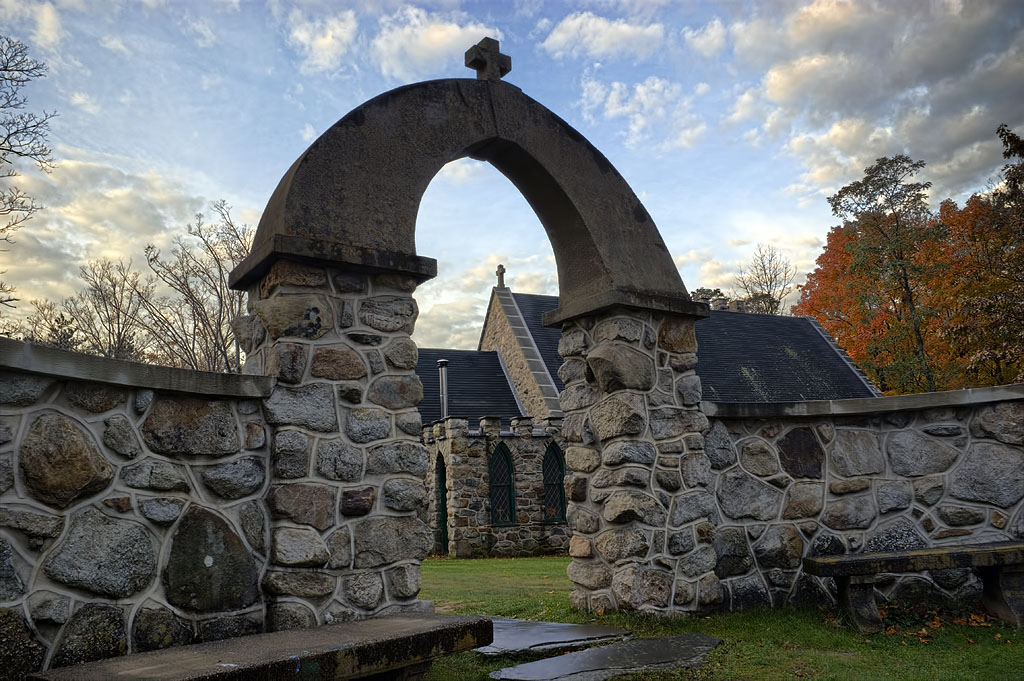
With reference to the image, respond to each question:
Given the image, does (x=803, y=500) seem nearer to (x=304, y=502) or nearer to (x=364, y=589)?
(x=364, y=589)

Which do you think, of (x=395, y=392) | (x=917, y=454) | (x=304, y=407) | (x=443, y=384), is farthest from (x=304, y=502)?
(x=443, y=384)

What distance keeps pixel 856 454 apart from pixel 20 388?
209 inches

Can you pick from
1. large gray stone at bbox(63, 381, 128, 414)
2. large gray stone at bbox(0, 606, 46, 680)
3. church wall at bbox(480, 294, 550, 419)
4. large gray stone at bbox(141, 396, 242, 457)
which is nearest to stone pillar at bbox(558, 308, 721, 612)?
large gray stone at bbox(141, 396, 242, 457)

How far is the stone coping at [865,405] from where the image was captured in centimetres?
538

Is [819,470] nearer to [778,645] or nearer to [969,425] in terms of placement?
[969,425]

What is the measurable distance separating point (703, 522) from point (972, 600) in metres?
2.06

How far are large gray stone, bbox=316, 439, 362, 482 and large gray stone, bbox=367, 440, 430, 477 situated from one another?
0.25 ft

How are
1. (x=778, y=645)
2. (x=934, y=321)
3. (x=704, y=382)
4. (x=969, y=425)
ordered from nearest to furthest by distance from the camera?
(x=778, y=645) < (x=969, y=425) < (x=704, y=382) < (x=934, y=321)

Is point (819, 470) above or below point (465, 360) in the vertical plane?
below

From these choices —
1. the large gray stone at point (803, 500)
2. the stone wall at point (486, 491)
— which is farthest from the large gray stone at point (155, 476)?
the stone wall at point (486, 491)

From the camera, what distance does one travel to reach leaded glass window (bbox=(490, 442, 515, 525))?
16.6m

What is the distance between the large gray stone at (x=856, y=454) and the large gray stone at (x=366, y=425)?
3507mm

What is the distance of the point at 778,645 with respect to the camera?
14.0ft

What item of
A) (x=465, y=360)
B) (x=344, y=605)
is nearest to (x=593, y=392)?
(x=344, y=605)
